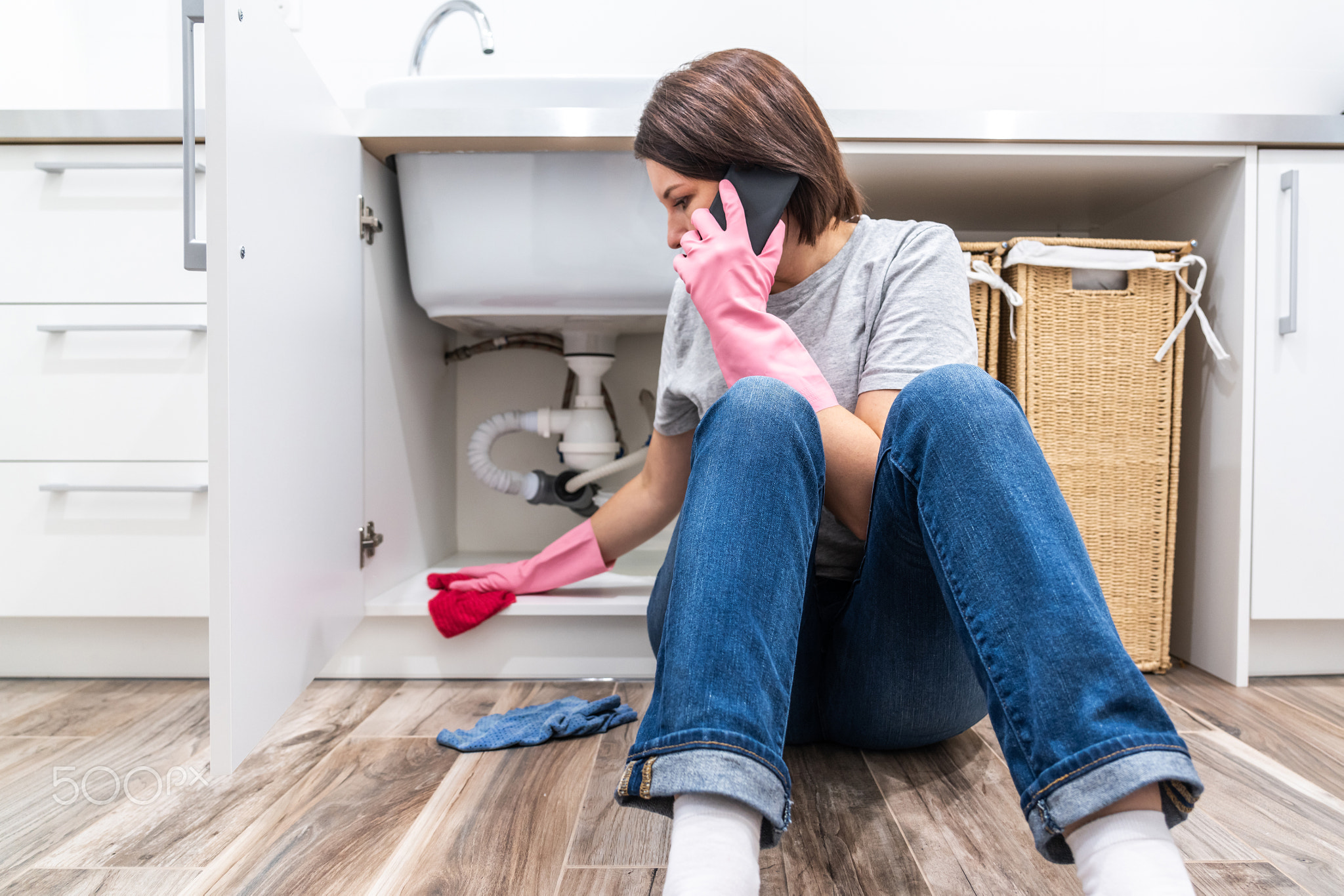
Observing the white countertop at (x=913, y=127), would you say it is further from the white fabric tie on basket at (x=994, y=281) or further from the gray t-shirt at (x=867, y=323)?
the gray t-shirt at (x=867, y=323)

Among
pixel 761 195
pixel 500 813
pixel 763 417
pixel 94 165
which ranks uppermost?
pixel 94 165

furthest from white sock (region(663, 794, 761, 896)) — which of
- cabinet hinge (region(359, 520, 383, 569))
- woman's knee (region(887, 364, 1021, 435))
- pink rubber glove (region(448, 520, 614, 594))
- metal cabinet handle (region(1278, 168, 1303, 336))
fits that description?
metal cabinet handle (region(1278, 168, 1303, 336))

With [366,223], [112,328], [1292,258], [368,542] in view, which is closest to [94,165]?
[112,328]

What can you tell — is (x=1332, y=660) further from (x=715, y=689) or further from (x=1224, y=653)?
(x=715, y=689)

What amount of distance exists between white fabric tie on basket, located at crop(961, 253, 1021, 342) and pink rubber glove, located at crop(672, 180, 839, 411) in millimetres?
426

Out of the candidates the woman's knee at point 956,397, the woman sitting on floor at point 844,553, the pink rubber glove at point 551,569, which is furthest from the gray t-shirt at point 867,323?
the pink rubber glove at point 551,569

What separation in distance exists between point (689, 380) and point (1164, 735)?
55 cm

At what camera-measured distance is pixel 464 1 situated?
4.42 ft

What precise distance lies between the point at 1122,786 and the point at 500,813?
52 centimetres

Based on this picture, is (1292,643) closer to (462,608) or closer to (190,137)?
(462,608)

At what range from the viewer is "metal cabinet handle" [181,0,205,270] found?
666 millimetres

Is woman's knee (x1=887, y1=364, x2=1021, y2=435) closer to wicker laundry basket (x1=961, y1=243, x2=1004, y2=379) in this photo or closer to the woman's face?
the woman's face

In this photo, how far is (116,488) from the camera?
1048mm

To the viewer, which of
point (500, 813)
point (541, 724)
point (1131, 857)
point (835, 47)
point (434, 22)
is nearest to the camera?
point (1131, 857)
